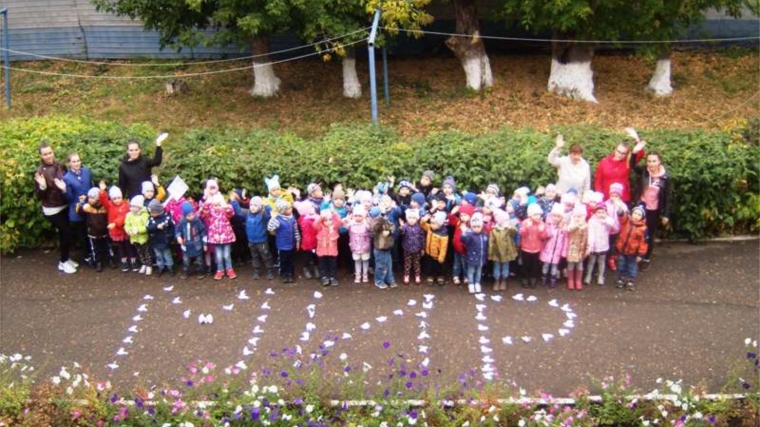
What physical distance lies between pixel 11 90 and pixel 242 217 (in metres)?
10.5

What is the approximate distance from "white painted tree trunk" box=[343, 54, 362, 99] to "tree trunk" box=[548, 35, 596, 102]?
3758 millimetres

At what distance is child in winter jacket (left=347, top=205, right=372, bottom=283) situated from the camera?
826 cm

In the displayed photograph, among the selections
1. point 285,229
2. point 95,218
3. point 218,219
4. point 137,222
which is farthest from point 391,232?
point 95,218

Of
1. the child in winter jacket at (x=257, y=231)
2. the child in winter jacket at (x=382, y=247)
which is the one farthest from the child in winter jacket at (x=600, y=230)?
the child in winter jacket at (x=257, y=231)

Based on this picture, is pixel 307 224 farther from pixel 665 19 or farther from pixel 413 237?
pixel 665 19

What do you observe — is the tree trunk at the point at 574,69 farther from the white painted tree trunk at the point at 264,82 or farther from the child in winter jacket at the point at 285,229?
the child in winter jacket at the point at 285,229

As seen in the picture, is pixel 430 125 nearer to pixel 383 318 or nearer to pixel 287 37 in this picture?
pixel 287 37

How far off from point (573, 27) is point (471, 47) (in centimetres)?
190

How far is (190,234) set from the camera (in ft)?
27.9

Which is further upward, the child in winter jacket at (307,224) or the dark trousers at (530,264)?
the child in winter jacket at (307,224)

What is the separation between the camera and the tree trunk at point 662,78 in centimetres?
A: 1390

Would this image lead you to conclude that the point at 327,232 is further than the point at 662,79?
No

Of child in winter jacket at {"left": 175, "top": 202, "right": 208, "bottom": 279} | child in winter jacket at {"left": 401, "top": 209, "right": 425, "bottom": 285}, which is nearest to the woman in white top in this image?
child in winter jacket at {"left": 401, "top": 209, "right": 425, "bottom": 285}

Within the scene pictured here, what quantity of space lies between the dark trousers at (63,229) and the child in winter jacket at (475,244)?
476 cm
